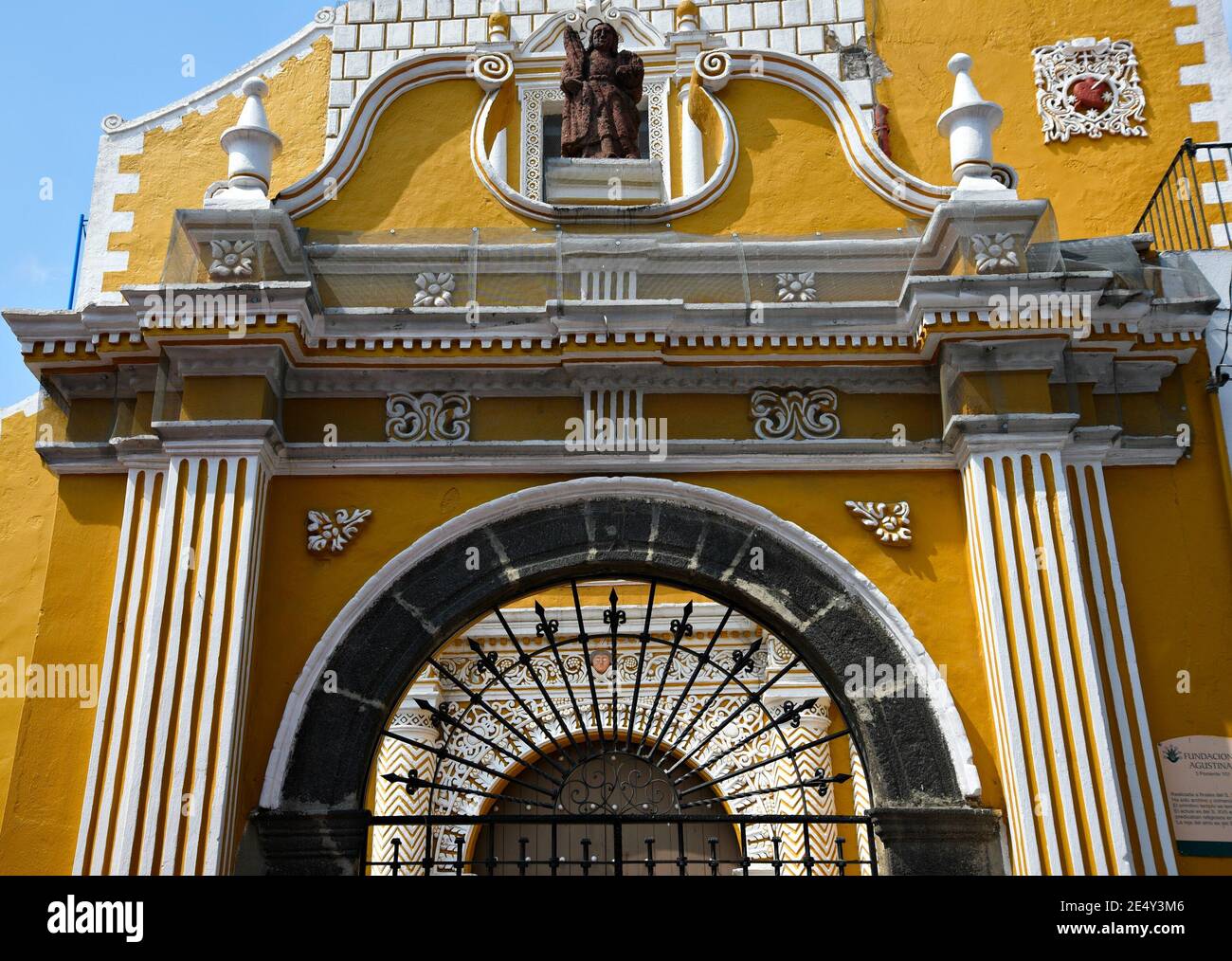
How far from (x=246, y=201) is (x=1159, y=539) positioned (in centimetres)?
463

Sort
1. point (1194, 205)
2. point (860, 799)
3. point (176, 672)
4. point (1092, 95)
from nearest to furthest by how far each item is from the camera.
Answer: point (176, 672) → point (1194, 205) → point (1092, 95) → point (860, 799)

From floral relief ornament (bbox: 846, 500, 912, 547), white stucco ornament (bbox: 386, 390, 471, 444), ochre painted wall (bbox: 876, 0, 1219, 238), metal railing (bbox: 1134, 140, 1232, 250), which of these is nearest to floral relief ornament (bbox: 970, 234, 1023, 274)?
floral relief ornament (bbox: 846, 500, 912, 547)

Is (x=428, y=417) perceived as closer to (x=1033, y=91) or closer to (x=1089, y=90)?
(x=1033, y=91)

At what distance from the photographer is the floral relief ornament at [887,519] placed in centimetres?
631

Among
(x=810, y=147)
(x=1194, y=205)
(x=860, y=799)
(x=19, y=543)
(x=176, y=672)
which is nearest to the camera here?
(x=176, y=672)

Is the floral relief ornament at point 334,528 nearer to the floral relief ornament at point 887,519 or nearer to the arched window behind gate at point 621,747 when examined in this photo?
the floral relief ornament at point 887,519

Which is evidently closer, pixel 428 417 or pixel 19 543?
pixel 428 417

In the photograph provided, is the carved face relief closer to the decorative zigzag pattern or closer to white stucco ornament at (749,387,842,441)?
white stucco ornament at (749,387,842,441)

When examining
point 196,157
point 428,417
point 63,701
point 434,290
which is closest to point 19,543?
point 63,701

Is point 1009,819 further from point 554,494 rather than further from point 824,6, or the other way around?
point 824,6

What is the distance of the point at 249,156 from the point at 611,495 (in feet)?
8.21

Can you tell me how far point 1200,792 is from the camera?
5.99 metres

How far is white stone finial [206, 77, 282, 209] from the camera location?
6.69 m

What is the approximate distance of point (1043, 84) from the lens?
8461 millimetres
